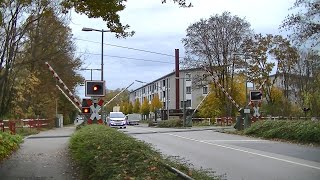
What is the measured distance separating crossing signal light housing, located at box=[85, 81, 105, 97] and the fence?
7.68 m

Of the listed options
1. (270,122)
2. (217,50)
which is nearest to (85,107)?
(270,122)

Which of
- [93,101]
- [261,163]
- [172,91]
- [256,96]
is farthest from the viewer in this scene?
[172,91]

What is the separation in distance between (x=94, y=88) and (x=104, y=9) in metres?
6.77

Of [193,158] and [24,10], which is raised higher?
[24,10]

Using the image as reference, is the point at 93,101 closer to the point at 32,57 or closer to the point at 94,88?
the point at 94,88

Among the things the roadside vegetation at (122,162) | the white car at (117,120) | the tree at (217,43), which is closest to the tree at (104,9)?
the roadside vegetation at (122,162)

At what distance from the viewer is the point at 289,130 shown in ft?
81.8

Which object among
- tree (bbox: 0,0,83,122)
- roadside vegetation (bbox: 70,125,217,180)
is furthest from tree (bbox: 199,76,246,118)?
roadside vegetation (bbox: 70,125,217,180)

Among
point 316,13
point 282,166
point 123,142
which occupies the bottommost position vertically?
point 282,166

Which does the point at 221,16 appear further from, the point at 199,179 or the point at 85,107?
the point at 199,179

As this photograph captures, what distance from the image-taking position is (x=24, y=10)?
29.0 m

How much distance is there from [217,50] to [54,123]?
21912 mm

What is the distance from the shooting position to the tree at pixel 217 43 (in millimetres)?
57250

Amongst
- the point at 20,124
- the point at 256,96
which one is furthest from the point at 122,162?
the point at 20,124
